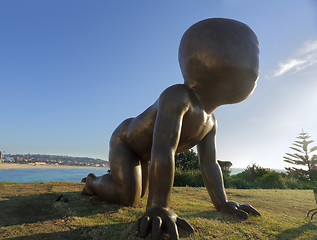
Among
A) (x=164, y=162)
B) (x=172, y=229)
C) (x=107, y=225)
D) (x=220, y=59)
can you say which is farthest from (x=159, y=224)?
(x=220, y=59)

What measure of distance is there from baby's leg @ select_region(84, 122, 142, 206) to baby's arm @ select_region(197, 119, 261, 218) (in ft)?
3.16

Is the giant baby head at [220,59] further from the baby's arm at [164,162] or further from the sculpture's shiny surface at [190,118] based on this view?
the baby's arm at [164,162]

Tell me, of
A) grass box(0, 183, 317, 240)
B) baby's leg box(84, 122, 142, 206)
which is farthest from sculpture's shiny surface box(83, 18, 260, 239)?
grass box(0, 183, 317, 240)

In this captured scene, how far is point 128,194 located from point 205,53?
2108 millimetres

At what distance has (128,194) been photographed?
2.76 metres

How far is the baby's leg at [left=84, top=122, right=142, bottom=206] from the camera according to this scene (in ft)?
9.07

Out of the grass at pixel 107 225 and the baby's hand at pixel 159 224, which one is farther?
the grass at pixel 107 225

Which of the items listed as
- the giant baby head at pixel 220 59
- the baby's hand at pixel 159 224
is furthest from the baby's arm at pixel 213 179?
the baby's hand at pixel 159 224

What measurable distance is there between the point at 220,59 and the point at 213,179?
1617 mm

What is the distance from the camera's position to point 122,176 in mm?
2754

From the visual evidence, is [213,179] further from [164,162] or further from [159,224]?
[159,224]

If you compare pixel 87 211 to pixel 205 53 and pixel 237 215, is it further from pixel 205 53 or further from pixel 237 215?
pixel 205 53

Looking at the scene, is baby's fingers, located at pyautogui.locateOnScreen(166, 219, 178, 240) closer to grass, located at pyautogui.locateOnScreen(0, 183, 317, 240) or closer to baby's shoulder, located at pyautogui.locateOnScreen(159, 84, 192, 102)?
grass, located at pyautogui.locateOnScreen(0, 183, 317, 240)

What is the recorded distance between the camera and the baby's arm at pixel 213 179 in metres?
2.50
